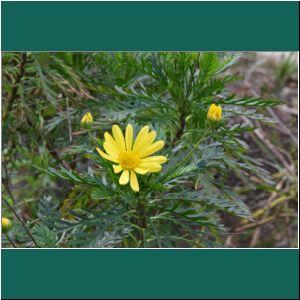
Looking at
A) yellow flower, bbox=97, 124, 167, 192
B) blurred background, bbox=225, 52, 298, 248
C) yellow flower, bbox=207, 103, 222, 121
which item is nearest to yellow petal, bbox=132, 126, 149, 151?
yellow flower, bbox=97, 124, 167, 192

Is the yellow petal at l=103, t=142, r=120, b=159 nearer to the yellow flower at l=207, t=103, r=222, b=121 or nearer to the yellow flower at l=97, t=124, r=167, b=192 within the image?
the yellow flower at l=97, t=124, r=167, b=192

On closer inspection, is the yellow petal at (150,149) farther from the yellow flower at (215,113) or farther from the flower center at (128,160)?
the yellow flower at (215,113)

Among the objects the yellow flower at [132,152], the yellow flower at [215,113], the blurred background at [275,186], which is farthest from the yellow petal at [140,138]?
the blurred background at [275,186]

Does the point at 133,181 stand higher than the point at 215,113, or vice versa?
the point at 215,113

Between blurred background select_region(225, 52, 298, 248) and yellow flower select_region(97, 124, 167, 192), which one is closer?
yellow flower select_region(97, 124, 167, 192)

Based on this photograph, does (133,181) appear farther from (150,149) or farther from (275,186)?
(275,186)

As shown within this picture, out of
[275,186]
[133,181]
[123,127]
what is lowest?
[275,186]

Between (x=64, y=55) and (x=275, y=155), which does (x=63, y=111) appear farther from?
(x=275, y=155)

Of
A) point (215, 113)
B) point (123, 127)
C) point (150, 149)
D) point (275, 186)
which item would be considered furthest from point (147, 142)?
point (275, 186)
